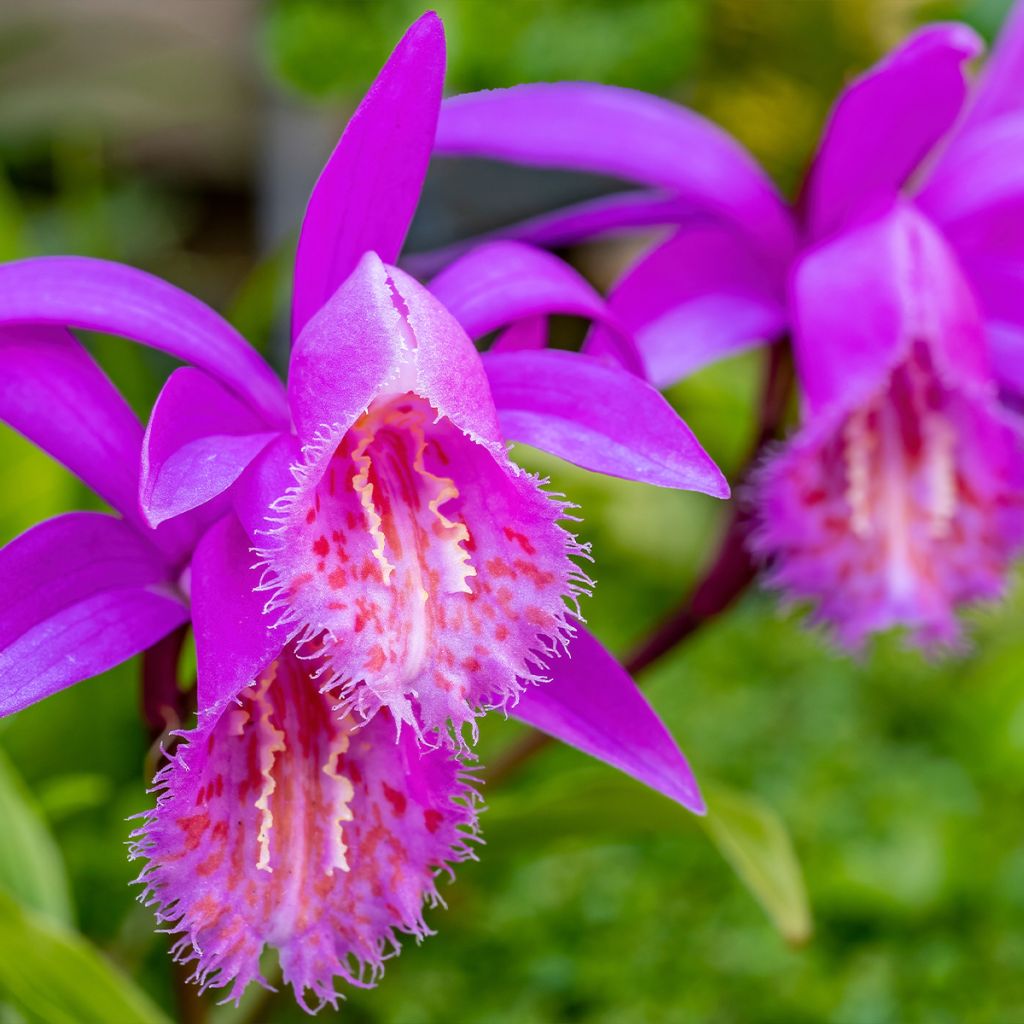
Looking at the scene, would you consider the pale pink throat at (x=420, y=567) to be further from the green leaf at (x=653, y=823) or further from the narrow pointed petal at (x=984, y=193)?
the narrow pointed petal at (x=984, y=193)

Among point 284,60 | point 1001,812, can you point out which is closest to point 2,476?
point 1001,812

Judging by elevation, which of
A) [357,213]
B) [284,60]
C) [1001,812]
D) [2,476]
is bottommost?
[1001,812]

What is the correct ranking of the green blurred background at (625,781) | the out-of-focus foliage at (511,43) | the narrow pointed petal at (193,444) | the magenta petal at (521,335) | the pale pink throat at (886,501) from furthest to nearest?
the out-of-focus foliage at (511,43) → the green blurred background at (625,781) → the pale pink throat at (886,501) → the magenta petal at (521,335) → the narrow pointed petal at (193,444)

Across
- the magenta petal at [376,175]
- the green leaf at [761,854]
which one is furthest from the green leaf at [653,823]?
the magenta petal at [376,175]

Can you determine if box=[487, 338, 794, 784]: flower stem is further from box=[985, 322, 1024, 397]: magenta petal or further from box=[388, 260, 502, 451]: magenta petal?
box=[388, 260, 502, 451]: magenta petal

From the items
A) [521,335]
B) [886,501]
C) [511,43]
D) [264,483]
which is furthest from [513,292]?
[511,43]

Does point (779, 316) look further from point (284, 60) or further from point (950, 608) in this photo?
point (284, 60)

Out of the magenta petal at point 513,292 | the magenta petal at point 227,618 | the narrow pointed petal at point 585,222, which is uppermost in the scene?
the magenta petal at point 513,292

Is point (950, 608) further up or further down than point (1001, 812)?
further up
